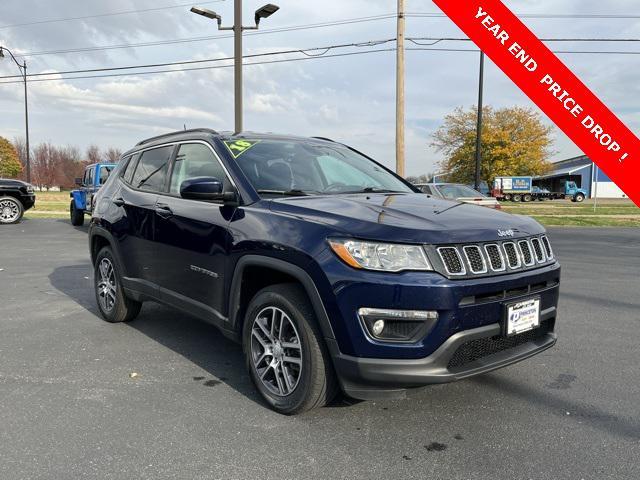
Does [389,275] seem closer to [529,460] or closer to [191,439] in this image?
[529,460]

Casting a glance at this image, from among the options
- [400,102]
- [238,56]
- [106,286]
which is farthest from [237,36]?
[106,286]

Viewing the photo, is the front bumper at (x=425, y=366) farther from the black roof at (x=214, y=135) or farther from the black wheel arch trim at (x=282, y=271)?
the black roof at (x=214, y=135)

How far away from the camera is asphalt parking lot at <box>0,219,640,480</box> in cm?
269

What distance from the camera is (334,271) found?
285 centimetres

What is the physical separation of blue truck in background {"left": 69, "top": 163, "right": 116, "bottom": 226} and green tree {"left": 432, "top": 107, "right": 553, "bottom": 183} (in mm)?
40437

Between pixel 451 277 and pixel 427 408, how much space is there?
1.07m

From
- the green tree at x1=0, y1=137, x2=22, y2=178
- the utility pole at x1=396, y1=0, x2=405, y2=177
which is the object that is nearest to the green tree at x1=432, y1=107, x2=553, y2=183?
the utility pole at x1=396, y1=0, x2=405, y2=177

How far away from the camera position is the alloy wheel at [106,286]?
5.33 metres

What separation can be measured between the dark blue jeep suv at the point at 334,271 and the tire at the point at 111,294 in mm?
787

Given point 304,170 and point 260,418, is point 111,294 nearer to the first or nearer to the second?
point 304,170

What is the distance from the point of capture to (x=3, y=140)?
79.6 metres

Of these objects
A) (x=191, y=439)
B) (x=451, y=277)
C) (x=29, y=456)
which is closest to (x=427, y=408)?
(x=451, y=277)

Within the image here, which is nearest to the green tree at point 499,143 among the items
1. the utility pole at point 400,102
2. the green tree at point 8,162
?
the utility pole at point 400,102

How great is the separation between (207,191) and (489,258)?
1.82 metres
